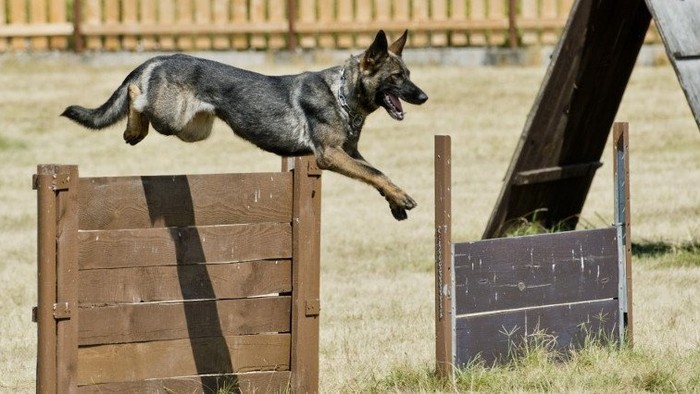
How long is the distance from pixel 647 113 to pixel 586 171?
7.61m

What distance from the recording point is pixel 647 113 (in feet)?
58.9

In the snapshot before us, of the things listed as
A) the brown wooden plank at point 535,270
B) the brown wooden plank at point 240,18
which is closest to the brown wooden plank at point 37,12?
the brown wooden plank at point 240,18

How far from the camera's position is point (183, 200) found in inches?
233

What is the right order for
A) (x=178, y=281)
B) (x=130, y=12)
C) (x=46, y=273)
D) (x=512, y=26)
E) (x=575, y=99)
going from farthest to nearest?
(x=130, y=12) < (x=512, y=26) < (x=575, y=99) < (x=178, y=281) < (x=46, y=273)

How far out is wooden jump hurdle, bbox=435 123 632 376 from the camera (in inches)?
252

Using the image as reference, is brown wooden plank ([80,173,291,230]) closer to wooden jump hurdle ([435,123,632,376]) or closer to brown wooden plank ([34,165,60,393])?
brown wooden plank ([34,165,60,393])

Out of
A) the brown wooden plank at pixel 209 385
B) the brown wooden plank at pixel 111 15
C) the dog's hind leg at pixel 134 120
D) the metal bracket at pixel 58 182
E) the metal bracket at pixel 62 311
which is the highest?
the brown wooden plank at pixel 111 15

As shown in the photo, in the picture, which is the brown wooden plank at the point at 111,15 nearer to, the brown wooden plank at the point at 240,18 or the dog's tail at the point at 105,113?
the brown wooden plank at the point at 240,18

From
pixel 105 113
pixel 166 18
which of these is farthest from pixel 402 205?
pixel 166 18

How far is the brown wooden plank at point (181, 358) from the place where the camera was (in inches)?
222

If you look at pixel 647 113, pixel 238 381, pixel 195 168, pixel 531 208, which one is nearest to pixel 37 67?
pixel 195 168

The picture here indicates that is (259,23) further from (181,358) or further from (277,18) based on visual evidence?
(181,358)

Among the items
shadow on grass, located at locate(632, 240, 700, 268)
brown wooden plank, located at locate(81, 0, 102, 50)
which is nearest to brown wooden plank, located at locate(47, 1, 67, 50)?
brown wooden plank, located at locate(81, 0, 102, 50)

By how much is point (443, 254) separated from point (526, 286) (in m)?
0.68
